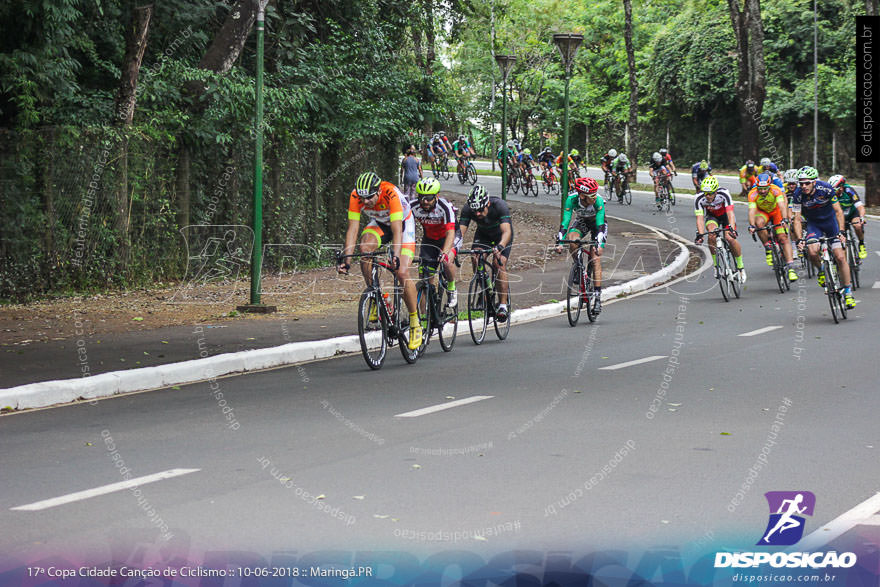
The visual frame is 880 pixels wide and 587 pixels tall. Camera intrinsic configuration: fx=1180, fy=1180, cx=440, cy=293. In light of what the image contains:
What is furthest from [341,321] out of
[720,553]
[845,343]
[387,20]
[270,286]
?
[387,20]

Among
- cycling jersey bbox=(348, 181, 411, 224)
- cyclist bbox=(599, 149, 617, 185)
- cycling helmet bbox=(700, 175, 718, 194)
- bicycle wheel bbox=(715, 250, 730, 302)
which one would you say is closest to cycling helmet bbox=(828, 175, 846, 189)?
cycling helmet bbox=(700, 175, 718, 194)

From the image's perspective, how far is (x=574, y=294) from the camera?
15805 millimetres

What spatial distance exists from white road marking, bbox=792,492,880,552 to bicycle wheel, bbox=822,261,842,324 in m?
9.28

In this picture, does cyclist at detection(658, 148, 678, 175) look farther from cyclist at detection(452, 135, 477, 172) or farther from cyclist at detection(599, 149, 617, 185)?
cyclist at detection(452, 135, 477, 172)

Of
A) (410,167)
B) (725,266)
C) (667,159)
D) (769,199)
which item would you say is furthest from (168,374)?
(667,159)

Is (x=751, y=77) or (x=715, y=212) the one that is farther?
(x=751, y=77)

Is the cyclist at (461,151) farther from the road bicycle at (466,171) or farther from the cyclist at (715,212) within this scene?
the cyclist at (715,212)

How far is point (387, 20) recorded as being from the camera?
2936cm

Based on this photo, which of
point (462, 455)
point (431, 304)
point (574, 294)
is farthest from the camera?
point (574, 294)

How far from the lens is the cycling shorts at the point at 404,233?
11.7 m

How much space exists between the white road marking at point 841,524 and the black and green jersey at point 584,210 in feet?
30.0

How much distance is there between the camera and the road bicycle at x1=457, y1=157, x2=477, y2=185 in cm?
4669

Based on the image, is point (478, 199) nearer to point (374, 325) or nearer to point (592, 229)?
point (374, 325)

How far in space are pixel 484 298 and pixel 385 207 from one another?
244cm
